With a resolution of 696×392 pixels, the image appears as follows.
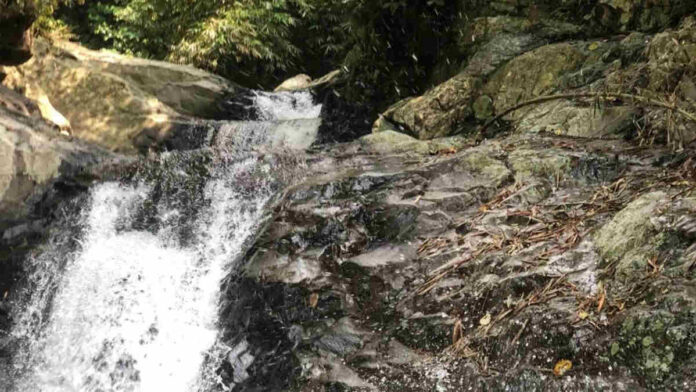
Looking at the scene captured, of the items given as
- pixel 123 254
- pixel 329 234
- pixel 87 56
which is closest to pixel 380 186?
pixel 329 234

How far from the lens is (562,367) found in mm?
2324

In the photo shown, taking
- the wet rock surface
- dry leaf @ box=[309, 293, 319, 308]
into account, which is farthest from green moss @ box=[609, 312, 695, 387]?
dry leaf @ box=[309, 293, 319, 308]

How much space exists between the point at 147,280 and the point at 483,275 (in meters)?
3.72

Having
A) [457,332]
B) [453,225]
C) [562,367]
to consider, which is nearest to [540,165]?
[453,225]

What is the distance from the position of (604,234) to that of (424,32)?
664 cm

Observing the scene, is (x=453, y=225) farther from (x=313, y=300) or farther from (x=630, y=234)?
(x=630, y=234)

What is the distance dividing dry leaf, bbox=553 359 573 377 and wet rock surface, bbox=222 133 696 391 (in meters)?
0.02

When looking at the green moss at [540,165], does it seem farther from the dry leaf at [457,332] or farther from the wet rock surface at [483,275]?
the dry leaf at [457,332]

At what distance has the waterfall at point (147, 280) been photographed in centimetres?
464

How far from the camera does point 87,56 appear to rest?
486 inches

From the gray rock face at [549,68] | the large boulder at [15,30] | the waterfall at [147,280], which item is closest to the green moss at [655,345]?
the waterfall at [147,280]

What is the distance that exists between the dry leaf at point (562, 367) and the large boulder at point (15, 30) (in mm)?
8332

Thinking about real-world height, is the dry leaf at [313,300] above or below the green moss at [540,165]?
below

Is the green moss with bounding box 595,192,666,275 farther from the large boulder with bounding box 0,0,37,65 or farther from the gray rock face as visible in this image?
the large boulder with bounding box 0,0,37,65
